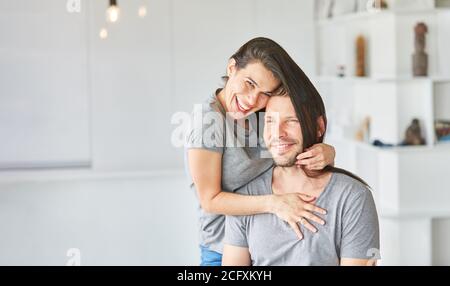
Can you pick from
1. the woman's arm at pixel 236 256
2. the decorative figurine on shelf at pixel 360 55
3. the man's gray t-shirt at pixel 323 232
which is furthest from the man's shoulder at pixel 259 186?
the decorative figurine on shelf at pixel 360 55

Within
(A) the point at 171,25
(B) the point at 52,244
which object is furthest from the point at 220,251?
(A) the point at 171,25

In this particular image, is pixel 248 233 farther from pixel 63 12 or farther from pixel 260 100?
pixel 63 12

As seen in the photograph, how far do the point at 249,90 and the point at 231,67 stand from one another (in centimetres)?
8

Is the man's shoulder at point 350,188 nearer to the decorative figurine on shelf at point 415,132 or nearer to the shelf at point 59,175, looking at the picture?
the shelf at point 59,175

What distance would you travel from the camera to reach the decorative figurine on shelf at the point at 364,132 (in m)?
1.86

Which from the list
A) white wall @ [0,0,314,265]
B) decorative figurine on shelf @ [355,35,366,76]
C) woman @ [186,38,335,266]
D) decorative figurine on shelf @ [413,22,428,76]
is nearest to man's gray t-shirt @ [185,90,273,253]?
woman @ [186,38,335,266]

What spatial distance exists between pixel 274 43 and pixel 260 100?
0.44ft

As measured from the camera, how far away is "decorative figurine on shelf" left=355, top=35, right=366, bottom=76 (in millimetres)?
1959

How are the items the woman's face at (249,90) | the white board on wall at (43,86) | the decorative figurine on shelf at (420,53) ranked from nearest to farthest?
the woman's face at (249,90) → the white board on wall at (43,86) → the decorative figurine on shelf at (420,53)

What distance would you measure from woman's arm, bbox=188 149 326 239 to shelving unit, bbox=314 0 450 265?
0.18 meters

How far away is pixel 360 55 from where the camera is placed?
199cm

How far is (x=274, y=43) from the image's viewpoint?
1.59 meters

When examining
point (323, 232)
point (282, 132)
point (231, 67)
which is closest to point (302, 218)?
point (323, 232)

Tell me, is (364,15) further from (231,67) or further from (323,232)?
(323,232)
